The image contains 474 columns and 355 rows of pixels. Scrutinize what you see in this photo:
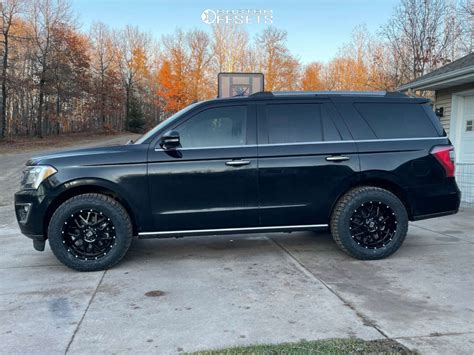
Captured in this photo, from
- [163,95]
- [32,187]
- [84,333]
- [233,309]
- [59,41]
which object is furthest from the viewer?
[163,95]

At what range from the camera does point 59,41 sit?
3231cm

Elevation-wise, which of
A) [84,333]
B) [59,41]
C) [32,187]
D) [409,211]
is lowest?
[84,333]

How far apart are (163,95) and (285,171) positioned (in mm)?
37559

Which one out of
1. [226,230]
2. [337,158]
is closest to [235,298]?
[226,230]

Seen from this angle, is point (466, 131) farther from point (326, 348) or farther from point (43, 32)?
point (43, 32)

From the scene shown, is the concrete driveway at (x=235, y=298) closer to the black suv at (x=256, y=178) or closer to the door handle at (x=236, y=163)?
the black suv at (x=256, y=178)

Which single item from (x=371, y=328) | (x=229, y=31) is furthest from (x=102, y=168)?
→ (x=229, y=31)

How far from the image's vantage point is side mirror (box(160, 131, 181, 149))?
436 centimetres

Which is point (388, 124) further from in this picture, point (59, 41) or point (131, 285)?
point (59, 41)

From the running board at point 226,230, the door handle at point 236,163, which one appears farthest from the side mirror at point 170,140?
the running board at point 226,230

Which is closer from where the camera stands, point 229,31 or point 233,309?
point 233,309

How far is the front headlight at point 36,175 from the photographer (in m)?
4.30

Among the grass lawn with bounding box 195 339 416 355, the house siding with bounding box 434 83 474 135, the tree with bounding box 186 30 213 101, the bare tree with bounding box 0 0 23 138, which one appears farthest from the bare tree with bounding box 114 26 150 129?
the grass lawn with bounding box 195 339 416 355

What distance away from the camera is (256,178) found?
455 cm
